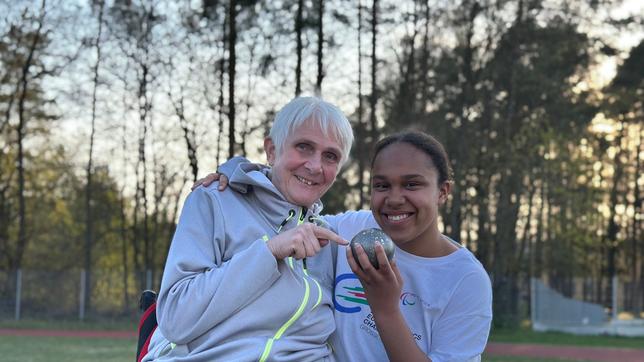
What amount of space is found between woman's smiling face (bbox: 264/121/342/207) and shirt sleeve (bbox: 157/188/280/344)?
1.24 ft

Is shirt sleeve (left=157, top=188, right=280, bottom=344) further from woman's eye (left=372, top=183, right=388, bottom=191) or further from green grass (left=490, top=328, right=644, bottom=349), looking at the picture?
green grass (left=490, top=328, right=644, bottom=349)

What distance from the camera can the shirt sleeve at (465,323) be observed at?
11.5ft

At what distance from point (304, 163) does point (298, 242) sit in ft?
1.57

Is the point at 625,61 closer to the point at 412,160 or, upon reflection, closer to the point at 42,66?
the point at 42,66

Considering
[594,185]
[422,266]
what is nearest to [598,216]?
[594,185]

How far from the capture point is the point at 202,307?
10.2ft

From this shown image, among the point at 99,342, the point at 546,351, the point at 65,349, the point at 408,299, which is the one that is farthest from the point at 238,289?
the point at 99,342

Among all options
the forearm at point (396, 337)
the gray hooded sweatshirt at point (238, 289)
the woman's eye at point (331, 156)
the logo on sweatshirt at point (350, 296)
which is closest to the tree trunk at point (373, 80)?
the logo on sweatshirt at point (350, 296)

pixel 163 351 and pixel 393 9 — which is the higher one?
pixel 393 9

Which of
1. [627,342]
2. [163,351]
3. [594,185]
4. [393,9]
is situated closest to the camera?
[163,351]

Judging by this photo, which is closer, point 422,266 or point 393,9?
point 422,266

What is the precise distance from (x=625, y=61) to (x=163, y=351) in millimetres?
34005

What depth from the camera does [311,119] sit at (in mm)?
3537

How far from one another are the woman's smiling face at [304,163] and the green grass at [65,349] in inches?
525
